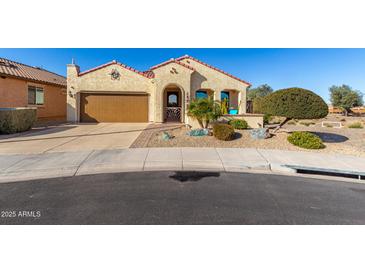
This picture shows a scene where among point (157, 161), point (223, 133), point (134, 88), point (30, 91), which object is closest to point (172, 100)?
point (134, 88)

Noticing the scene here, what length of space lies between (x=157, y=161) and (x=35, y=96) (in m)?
15.8

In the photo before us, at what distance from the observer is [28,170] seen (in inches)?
223

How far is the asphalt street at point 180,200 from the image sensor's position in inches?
138

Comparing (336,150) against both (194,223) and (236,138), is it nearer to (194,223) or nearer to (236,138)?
(236,138)

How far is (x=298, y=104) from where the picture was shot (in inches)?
380

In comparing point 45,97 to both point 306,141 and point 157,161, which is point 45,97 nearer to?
point 157,161

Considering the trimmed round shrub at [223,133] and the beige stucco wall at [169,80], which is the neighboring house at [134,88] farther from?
the trimmed round shrub at [223,133]

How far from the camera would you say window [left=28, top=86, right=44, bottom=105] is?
53.3 feet

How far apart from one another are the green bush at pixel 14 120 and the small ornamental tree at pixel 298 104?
13.5 metres

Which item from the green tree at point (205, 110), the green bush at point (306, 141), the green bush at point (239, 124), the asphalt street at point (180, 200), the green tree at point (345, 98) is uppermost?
the green tree at point (345, 98)

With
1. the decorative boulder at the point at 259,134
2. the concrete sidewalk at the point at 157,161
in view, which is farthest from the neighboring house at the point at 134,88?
the concrete sidewalk at the point at 157,161

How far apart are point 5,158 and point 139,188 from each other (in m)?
5.22
